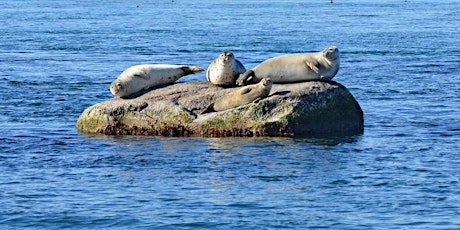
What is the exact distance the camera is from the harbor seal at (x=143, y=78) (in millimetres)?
16203

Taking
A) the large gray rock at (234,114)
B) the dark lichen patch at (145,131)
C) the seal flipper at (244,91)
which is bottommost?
the dark lichen patch at (145,131)

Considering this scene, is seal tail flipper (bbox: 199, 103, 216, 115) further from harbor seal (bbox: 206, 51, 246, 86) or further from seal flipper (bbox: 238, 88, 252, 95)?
harbor seal (bbox: 206, 51, 246, 86)

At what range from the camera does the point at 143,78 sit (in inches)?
641

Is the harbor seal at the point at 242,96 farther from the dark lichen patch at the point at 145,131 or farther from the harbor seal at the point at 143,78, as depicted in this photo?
the harbor seal at the point at 143,78

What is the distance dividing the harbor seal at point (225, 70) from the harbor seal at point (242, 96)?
1.36ft

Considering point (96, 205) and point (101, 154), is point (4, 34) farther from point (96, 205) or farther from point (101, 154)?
point (96, 205)

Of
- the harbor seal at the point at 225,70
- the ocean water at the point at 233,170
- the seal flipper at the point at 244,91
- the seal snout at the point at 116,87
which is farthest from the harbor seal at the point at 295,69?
the seal snout at the point at 116,87

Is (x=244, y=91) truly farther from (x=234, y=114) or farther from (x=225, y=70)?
(x=225, y=70)

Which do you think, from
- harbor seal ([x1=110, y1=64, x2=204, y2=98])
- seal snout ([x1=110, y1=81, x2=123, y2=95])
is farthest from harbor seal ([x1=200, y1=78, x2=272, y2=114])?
seal snout ([x1=110, y1=81, x2=123, y2=95])

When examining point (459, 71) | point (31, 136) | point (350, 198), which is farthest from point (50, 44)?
point (350, 198)

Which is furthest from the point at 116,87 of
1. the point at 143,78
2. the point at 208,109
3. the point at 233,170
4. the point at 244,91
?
the point at 233,170

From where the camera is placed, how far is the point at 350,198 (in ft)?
38.3

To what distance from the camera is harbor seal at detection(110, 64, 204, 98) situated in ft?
53.2

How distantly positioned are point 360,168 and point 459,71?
13.7m
